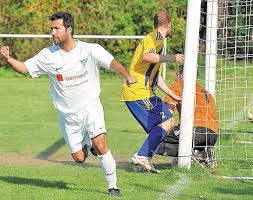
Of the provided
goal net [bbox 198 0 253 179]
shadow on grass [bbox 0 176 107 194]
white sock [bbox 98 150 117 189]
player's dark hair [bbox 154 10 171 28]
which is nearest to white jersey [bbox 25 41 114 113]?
white sock [bbox 98 150 117 189]

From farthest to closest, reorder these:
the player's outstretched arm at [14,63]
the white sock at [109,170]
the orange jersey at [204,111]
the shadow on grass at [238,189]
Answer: the orange jersey at [204,111] → the shadow on grass at [238,189] → the white sock at [109,170] → the player's outstretched arm at [14,63]

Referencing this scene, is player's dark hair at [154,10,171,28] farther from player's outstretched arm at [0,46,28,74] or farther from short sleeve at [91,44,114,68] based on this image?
player's outstretched arm at [0,46,28,74]

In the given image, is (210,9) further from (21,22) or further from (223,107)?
(21,22)

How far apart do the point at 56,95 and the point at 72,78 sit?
1.02 feet

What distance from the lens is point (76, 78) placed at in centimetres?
890

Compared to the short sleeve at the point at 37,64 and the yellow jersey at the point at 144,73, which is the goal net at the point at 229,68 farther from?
the short sleeve at the point at 37,64

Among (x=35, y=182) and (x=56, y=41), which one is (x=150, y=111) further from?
(x=56, y=41)

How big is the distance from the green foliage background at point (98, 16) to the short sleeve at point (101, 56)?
19.8 meters

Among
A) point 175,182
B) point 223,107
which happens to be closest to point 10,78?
point 223,107

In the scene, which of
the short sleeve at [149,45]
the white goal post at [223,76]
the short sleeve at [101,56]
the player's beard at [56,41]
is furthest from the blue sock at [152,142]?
the player's beard at [56,41]

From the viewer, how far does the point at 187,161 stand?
1046 cm

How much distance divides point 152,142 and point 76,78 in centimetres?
203

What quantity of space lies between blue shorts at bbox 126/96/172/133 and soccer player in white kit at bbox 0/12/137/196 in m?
1.65

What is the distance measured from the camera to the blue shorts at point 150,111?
10.6 meters
